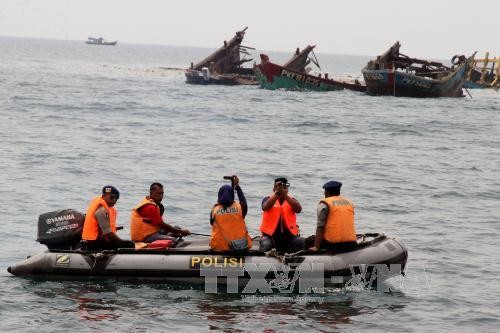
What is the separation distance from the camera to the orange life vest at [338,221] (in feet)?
44.9

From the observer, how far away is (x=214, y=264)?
13781 millimetres

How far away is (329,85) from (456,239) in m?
42.8

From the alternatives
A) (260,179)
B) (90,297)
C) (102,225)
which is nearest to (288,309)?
(90,297)

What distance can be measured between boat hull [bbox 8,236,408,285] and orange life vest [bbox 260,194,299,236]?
498 millimetres

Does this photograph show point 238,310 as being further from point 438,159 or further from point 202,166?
point 438,159

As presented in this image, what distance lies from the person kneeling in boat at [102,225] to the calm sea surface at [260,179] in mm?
630

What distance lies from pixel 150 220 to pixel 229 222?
1.60m

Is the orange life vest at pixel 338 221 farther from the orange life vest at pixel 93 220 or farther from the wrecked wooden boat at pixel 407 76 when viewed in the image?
the wrecked wooden boat at pixel 407 76

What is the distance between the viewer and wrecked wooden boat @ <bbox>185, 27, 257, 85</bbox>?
66.8m

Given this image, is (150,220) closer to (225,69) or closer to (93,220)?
(93,220)

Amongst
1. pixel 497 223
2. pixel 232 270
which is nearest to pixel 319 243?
pixel 232 270

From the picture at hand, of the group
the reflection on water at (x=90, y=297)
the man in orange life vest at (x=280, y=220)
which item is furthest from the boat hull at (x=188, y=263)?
the man in orange life vest at (x=280, y=220)

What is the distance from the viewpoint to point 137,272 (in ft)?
45.7

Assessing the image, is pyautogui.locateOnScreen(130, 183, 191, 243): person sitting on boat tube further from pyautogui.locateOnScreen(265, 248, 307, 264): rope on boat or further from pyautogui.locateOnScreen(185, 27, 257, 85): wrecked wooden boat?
pyautogui.locateOnScreen(185, 27, 257, 85): wrecked wooden boat
